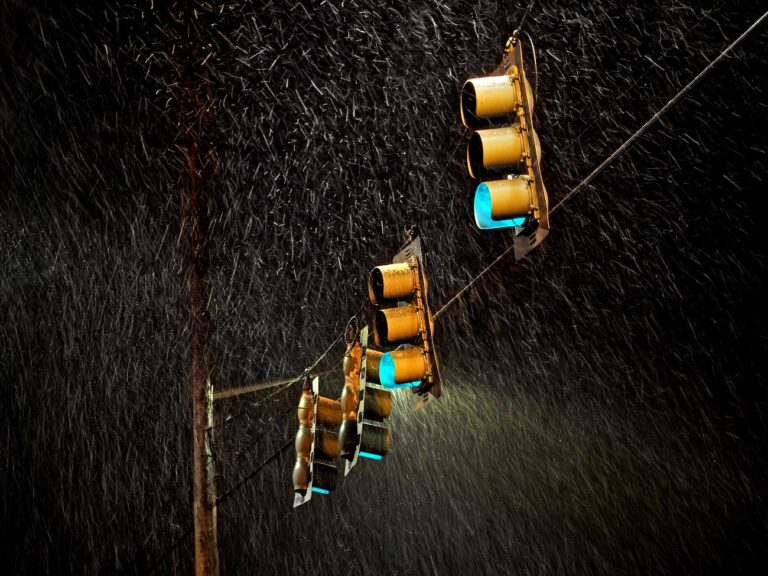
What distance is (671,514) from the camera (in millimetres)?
3023

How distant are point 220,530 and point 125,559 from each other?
2.96m

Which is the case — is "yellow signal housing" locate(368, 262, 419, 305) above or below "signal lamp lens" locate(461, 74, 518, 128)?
below

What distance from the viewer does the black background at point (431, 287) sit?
9.70 ft

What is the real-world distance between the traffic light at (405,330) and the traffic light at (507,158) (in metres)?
1.09

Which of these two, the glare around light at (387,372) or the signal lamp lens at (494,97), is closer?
the signal lamp lens at (494,97)

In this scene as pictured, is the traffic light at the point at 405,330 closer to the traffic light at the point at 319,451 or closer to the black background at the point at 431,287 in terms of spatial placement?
the black background at the point at 431,287

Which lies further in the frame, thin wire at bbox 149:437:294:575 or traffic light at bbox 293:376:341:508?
Answer: thin wire at bbox 149:437:294:575

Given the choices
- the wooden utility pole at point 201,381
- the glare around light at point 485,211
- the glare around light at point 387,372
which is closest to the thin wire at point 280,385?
the wooden utility pole at point 201,381

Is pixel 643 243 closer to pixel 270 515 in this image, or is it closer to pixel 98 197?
pixel 270 515

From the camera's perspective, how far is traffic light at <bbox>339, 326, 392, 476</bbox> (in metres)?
4.87

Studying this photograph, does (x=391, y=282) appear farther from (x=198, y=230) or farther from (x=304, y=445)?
(x=198, y=230)

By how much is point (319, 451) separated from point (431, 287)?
1.27 m

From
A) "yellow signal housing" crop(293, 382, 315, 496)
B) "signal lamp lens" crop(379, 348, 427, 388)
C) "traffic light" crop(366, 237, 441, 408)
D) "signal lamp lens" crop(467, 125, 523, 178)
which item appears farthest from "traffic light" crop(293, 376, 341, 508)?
"signal lamp lens" crop(467, 125, 523, 178)

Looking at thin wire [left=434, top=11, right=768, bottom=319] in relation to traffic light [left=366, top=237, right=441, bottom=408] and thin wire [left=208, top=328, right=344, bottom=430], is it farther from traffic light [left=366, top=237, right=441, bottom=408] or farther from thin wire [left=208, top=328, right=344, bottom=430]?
thin wire [left=208, top=328, right=344, bottom=430]
